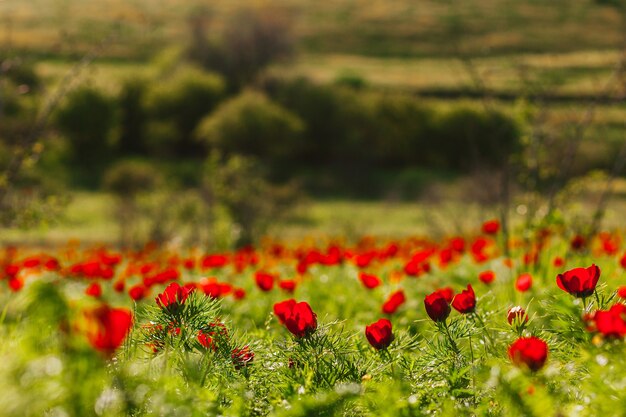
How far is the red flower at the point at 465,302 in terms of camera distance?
2768mm

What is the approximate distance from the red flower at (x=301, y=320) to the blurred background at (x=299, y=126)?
3255 mm

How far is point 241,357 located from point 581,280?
111cm

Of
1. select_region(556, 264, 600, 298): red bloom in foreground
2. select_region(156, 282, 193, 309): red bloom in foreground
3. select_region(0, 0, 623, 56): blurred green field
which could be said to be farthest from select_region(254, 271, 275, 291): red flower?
select_region(0, 0, 623, 56): blurred green field

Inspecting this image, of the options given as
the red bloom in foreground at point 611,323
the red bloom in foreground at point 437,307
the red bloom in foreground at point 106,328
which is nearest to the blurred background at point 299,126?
the red bloom in foreground at point 437,307

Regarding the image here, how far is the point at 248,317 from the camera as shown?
5262 mm

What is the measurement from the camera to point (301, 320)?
8.70 ft

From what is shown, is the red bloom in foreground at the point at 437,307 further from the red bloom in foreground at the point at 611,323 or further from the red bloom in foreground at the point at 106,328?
the red bloom in foreground at the point at 106,328

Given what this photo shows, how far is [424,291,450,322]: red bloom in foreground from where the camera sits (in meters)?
2.68

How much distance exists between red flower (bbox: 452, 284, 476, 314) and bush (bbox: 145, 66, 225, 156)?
47660 millimetres

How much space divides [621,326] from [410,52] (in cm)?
8964

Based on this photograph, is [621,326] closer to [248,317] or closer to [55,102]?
[248,317]

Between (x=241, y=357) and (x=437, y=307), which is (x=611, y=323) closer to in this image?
(x=437, y=307)

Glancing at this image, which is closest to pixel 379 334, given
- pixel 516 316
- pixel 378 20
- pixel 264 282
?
pixel 516 316

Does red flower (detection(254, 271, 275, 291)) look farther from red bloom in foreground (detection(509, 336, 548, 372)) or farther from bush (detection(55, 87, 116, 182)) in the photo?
bush (detection(55, 87, 116, 182))
